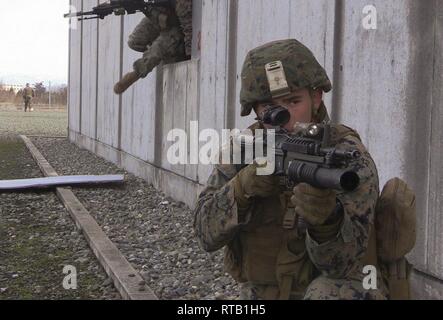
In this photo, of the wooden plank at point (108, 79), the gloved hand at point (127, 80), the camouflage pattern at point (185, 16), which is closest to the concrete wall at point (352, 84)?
the camouflage pattern at point (185, 16)

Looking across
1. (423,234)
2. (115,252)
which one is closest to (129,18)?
(115,252)

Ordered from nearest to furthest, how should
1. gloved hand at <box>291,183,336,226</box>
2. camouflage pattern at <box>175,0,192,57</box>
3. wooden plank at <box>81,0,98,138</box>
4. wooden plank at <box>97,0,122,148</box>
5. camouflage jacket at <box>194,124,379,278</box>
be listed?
gloved hand at <box>291,183,336,226</box>, camouflage jacket at <box>194,124,379,278</box>, camouflage pattern at <box>175,0,192,57</box>, wooden plank at <box>97,0,122,148</box>, wooden plank at <box>81,0,98,138</box>

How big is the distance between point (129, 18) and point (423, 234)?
6960 mm

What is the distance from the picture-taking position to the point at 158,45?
7371 millimetres

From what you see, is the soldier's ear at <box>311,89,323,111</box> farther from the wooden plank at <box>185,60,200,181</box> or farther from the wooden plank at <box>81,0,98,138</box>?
the wooden plank at <box>81,0,98,138</box>

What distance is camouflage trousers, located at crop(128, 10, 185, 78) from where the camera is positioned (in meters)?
7.37

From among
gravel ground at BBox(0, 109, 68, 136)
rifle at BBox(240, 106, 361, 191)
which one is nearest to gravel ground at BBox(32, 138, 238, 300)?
rifle at BBox(240, 106, 361, 191)

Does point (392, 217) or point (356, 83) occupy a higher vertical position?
point (356, 83)

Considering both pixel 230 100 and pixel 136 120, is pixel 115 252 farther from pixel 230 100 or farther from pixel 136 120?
pixel 136 120

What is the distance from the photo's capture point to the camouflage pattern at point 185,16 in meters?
7.12

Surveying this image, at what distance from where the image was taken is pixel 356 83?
3.58 metres

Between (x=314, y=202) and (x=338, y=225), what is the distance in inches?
6.3

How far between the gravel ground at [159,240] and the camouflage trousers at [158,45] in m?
1.50

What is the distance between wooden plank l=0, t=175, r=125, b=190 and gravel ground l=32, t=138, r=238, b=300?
0.13 m
